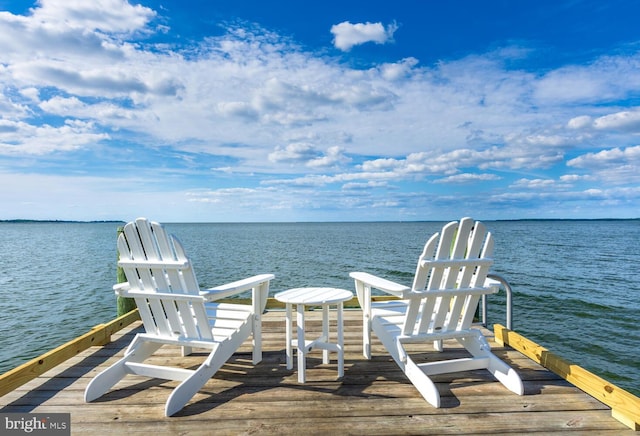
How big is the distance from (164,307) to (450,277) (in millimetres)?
2184

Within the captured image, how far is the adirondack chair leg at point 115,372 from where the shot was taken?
2.54m

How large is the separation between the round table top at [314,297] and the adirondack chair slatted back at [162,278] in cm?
65

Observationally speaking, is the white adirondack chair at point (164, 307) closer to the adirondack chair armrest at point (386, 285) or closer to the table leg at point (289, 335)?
the table leg at point (289, 335)

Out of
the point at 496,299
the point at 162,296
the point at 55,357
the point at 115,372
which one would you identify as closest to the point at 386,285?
the point at 162,296

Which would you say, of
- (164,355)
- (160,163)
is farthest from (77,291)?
(160,163)

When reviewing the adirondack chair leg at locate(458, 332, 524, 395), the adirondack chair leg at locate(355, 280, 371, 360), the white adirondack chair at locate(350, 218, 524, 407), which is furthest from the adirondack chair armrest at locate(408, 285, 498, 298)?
the adirondack chair leg at locate(355, 280, 371, 360)

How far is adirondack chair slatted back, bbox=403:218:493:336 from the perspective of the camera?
2.67 metres

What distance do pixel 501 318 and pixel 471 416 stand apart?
819 centimetres

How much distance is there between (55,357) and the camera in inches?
120

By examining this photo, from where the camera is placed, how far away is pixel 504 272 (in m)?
16.9

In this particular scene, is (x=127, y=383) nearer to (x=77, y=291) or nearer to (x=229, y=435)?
(x=229, y=435)

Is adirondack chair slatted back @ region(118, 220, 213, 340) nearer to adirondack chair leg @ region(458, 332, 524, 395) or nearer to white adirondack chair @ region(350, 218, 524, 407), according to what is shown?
white adirondack chair @ region(350, 218, 524, 407)

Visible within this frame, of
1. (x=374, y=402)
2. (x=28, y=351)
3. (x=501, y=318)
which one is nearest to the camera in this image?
(x=374, y=402)

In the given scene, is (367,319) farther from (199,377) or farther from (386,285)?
(199,377)
